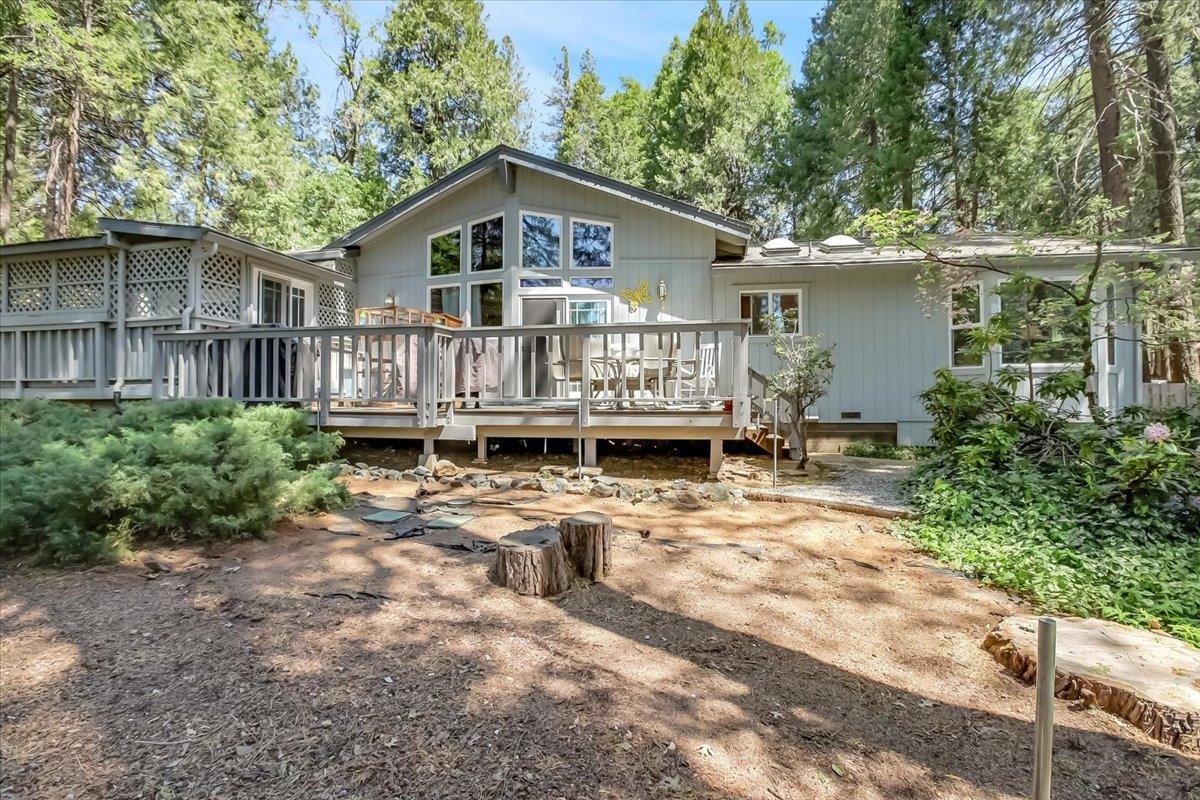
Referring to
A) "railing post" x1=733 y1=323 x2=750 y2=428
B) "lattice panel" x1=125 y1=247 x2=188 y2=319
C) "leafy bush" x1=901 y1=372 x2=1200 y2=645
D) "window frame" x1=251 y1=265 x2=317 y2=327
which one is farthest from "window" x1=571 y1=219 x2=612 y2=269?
"lattice panel" x1=125 y1=247 x2=188 y2=319

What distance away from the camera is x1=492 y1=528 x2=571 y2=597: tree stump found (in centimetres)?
316

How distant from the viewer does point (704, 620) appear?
299 centimetres

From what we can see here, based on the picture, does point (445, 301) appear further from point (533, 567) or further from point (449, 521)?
point (533, 567)

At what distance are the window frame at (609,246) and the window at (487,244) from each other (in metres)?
1.14

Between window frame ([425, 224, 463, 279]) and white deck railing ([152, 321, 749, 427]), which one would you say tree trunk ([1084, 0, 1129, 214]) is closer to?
white deck railing ([152, 321, 749, 427])

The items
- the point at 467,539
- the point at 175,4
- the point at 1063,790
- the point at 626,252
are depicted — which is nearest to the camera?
the point at 1063,790

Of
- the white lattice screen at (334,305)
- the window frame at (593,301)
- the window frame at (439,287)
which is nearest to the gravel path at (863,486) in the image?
the window frame at (593,301)

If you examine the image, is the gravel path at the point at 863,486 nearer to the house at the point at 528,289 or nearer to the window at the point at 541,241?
the house at the point at 528,289

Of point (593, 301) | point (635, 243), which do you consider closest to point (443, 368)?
point (593, 301)

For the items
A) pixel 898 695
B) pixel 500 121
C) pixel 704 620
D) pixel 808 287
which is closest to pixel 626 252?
pixel 808 287

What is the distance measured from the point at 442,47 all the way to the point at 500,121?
3.39m

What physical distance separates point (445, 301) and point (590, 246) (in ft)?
8.94

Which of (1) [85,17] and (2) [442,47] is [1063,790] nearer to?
(1) [85,17]

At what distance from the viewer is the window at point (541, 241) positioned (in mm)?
9312
